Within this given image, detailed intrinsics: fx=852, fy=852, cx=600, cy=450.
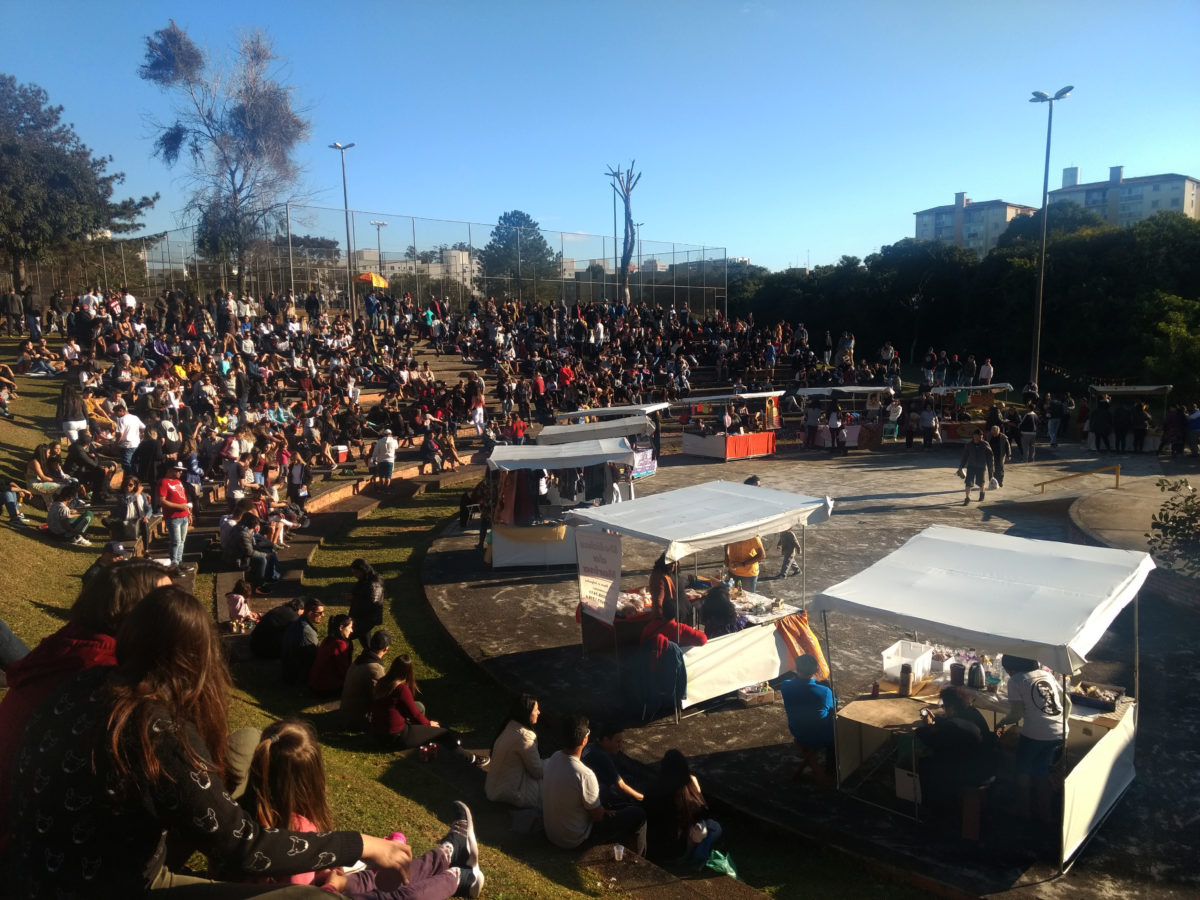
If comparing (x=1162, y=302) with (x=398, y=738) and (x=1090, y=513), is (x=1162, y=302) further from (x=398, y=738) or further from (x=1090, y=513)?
(x=398, y=738)

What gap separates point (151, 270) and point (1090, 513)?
36178mm

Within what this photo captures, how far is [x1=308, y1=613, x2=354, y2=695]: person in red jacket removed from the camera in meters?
8.82

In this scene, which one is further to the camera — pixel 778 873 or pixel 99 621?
pixel 778 873

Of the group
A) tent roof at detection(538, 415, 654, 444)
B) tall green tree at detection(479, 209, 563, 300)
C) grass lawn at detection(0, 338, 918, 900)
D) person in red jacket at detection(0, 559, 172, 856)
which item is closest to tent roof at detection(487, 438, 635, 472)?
grass lawn at detection(0, 338, 918, 900)

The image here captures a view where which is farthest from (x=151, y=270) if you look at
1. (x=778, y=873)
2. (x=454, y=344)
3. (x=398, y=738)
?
(x=778, y=873)

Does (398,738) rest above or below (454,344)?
below

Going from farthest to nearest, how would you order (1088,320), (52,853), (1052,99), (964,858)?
(1088,320), (1052,99), (964,858), (52,853)

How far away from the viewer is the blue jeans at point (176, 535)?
12.5 m

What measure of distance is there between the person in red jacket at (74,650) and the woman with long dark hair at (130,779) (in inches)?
8.2

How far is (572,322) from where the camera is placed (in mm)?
37312

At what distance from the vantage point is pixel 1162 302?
112ft

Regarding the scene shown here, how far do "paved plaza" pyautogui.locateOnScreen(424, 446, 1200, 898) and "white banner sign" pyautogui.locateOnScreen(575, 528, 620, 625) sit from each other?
791 millimetres

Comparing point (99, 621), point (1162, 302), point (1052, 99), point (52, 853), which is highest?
point (1052, 99)

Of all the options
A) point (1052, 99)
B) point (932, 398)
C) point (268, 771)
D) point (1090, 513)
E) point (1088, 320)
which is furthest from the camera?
point (1088, 320)
